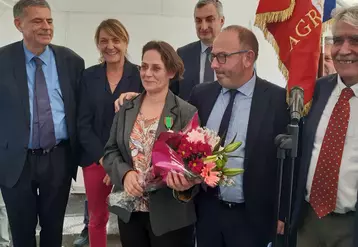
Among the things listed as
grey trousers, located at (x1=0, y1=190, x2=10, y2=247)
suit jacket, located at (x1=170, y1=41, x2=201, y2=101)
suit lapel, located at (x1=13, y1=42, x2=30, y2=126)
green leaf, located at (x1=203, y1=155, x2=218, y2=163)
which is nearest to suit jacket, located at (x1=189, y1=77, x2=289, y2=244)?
green leaf, located at (x1=203, y1=155, x2=218, y2=163)

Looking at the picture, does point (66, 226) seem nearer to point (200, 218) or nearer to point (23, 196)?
point (23, 196)

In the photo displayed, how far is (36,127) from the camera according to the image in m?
2.23

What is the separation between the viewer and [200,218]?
5.87 feet

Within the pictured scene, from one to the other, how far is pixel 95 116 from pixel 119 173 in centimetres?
73

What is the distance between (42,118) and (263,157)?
1.33 metres

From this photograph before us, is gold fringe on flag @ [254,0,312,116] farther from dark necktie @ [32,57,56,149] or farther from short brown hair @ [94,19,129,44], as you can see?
dark necktie @ [32,57,56,149]

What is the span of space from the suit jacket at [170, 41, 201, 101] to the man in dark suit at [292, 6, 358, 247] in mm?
1047

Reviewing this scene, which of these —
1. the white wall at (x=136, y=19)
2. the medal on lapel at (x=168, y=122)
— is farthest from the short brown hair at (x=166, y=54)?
the white wall at (x=136, y=19)

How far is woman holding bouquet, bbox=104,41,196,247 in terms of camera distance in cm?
170

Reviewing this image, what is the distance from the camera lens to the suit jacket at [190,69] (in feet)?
8.35

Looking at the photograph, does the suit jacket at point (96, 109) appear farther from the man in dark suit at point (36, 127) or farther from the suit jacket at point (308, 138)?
the suit jacket at point (308, 138)

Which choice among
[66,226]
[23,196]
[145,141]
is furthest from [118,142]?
[66,226]

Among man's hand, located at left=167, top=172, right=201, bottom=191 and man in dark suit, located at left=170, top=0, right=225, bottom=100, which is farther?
man in dark suit, located at left=170, top=0, right=225, bottom=100

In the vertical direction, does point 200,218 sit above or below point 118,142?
below
